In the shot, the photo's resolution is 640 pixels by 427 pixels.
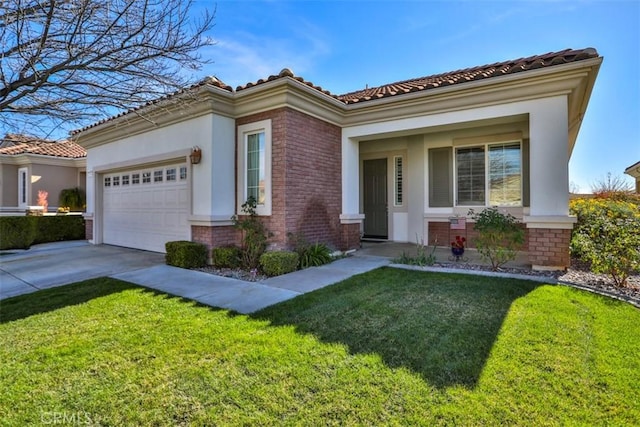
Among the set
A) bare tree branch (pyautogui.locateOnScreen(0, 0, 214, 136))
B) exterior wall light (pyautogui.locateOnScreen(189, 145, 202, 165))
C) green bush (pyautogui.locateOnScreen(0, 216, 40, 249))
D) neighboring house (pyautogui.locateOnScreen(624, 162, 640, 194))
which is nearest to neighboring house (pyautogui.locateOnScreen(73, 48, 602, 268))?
exterior wall light (pyautogui.locateOnScreen(189, 145, 202, 165))

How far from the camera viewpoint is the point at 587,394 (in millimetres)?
2627

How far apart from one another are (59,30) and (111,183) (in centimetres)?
894

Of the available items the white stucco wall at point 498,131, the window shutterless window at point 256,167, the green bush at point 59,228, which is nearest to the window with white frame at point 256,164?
the window shutterless window at point 256,167

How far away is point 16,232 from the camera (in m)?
11.0

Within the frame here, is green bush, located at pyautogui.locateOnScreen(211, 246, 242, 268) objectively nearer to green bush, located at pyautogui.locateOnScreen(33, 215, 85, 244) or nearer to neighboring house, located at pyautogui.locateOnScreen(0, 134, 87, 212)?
green bush, located at pyautogui.locateOnScreen(33, 215, 85, 244)

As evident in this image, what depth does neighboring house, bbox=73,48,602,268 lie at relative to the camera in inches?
256

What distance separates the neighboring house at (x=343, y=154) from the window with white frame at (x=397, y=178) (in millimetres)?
46

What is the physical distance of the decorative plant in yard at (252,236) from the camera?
7.56m

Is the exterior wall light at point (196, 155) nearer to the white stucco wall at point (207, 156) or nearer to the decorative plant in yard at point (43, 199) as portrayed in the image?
the white stucco wall at point (207, 156)

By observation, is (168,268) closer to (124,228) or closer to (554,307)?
(124,228)

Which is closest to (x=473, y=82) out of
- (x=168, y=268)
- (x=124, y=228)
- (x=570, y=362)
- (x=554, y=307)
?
(x=554, y=307)

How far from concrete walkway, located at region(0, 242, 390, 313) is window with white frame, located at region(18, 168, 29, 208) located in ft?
30.0

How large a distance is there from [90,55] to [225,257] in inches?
181

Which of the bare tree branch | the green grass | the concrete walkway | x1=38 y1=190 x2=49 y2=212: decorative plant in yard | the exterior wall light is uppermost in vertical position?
the bare tree branch
